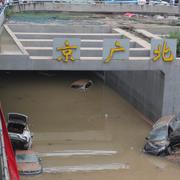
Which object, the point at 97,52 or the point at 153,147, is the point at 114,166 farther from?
the point at 97,52

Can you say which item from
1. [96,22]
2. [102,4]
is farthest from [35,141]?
[102,4]

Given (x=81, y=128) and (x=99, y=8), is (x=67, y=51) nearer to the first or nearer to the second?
(x=81, y=128)

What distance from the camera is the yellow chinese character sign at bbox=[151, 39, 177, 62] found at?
2531 cm

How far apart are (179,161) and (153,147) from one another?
1.39 metres

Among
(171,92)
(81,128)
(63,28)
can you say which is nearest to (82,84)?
(63,28)

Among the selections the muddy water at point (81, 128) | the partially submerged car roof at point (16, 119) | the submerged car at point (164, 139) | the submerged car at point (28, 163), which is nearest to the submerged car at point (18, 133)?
the partially submerged car roof at point (16, 119)

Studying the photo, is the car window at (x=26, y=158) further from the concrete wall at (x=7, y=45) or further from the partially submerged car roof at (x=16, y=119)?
the concrete wall at (x=7, y=45)

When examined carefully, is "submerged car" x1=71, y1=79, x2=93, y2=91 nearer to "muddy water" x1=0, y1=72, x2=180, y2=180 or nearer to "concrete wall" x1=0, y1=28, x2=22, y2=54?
"muddy water" x1=0, y1=72, x2=180, y2=180

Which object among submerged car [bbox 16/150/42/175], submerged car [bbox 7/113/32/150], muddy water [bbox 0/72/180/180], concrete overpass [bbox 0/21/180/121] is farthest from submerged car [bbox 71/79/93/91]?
submerged car [bbox 16/150/42/175]

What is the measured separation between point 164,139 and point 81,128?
575 cm

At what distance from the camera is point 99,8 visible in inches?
1997

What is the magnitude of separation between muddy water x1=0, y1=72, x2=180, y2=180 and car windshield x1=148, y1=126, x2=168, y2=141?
0.92m

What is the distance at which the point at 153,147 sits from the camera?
2288 cm

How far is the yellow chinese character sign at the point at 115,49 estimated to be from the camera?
2445cm
